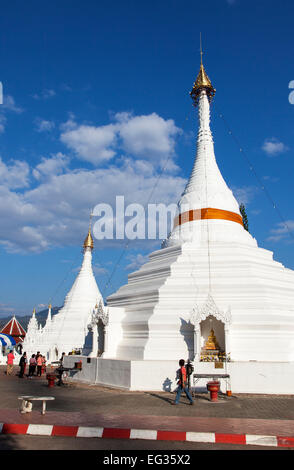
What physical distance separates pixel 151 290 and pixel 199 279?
2.30 metres

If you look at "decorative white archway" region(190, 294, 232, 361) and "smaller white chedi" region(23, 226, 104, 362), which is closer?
"decorative white archway" region(190, 294, 232, 361)

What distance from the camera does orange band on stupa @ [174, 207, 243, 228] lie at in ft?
68.8

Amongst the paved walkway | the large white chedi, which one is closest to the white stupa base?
the large white chedi

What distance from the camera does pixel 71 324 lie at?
106 ft

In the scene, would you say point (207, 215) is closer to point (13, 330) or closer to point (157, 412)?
point (157, 412)

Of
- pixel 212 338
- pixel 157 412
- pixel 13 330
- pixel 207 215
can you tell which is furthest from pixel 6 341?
pixel 157 412

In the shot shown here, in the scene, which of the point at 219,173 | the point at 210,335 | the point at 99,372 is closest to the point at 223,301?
the point at 210,335

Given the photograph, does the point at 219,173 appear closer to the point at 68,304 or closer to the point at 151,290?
the point at 151,290

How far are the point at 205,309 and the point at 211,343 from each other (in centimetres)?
152

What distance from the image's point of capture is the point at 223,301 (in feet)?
52.7

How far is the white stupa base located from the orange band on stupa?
931 centimetres

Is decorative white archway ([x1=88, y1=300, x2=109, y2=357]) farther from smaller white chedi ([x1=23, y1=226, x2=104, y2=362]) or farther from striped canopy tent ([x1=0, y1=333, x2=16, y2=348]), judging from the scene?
striped canopy tent ([x1=0, y1=333, x2=16, y2=348])

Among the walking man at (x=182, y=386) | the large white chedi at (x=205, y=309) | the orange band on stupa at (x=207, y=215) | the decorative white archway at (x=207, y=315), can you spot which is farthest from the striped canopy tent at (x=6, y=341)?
the walking man at (x=182, y=386)

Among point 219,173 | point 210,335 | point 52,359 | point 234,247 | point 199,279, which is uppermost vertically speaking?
point 219,173
